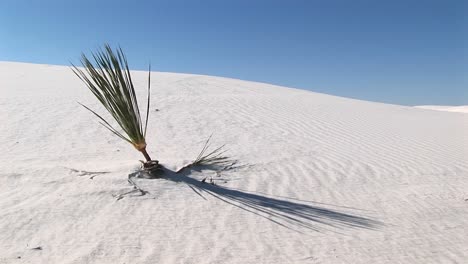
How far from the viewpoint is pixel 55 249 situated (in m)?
2.51

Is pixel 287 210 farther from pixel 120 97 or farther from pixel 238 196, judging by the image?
pixel 120 97

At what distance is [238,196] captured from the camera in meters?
3.66

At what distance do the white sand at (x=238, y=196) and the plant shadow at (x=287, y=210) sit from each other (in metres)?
0.01

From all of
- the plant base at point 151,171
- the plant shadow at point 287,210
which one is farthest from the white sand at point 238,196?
the plant base at point 151,171

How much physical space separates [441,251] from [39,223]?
2.98 meters

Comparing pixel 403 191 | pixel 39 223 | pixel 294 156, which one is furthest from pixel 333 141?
pixel 39 223

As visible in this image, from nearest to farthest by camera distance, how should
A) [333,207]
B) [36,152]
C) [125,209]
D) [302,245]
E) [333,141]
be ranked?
[302,245] < [125,209] < [333,207] < [36,152] < [333,141]

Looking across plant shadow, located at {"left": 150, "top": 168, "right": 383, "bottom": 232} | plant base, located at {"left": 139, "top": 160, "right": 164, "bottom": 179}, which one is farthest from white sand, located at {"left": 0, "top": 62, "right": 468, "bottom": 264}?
plant base, located at {"left": 139, "top": 160, "right": 164, "bottom": 179}

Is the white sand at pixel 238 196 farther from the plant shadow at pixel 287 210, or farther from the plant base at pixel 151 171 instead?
the plant base at pixel 151 171

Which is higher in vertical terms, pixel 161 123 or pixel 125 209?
pixel 161 123

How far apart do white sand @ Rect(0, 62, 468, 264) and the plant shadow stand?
0.03ft

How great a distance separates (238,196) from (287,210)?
506 millimetres

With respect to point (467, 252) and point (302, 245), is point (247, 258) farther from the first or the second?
point (467, 252)

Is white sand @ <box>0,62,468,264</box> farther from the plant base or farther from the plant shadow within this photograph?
the plant base
